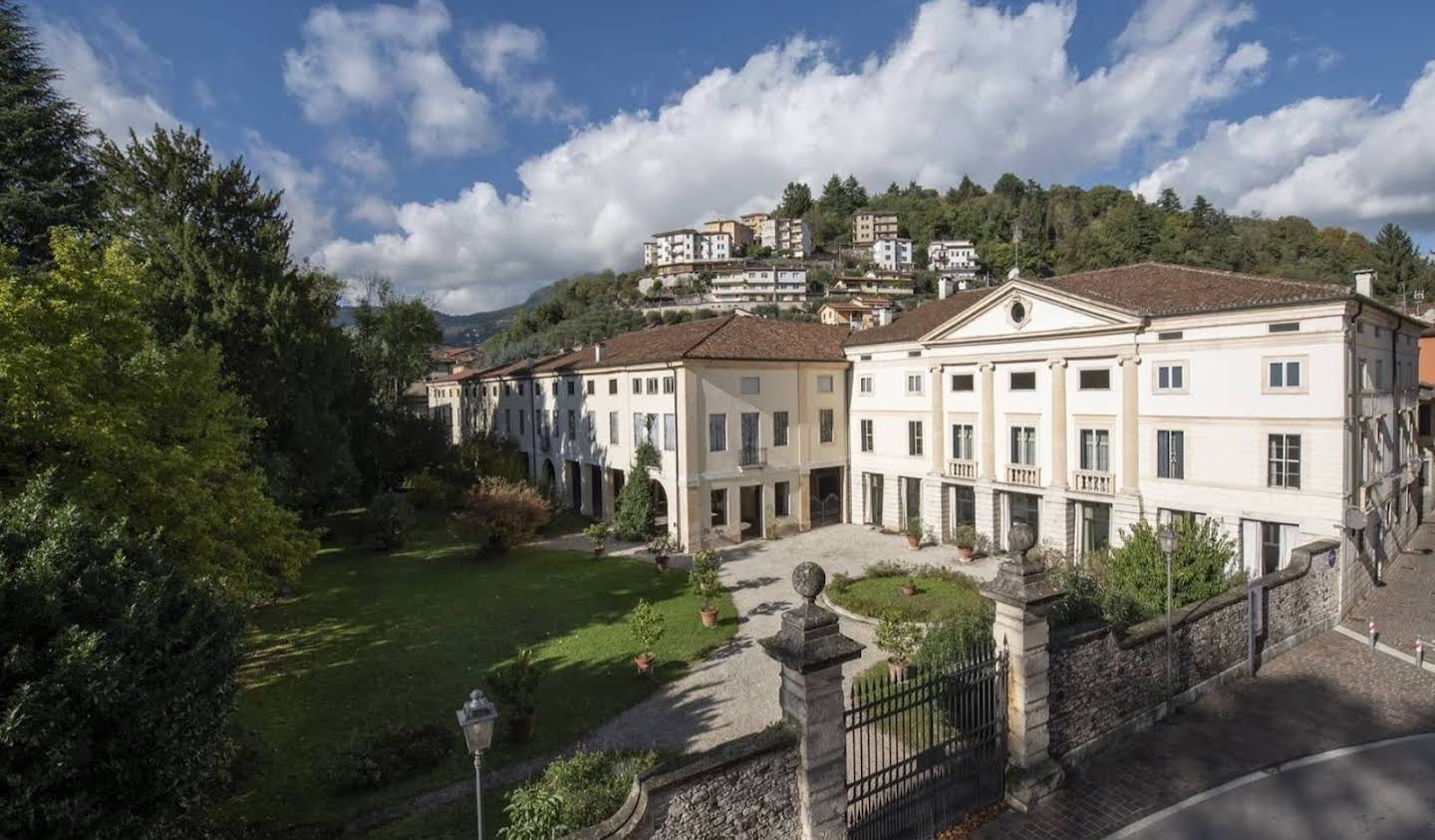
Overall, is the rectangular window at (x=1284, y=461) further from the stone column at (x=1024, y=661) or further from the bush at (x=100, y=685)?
the bush at (x=100, y=685)

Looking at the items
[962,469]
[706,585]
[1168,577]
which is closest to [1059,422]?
[962,469]

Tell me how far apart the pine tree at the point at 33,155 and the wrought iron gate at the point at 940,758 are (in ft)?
87.8

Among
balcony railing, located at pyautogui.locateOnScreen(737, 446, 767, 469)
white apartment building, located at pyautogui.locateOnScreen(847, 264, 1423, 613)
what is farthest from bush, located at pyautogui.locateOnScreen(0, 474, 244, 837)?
white apartment building, located at pyautogui.locateOnScreen(847, 264, 1423, 613)

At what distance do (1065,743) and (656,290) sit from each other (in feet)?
394

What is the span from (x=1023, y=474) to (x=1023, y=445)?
3.70 ft

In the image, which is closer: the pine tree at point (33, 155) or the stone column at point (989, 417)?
the pine tree at point (33, 155)

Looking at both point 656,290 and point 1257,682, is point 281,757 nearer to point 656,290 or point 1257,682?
point 1257,682

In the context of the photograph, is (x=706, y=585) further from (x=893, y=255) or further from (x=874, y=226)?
(x=874, y=226)

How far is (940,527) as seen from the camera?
29078mm

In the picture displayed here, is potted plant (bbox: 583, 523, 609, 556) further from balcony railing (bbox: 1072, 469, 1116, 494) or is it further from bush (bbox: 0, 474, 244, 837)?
bush (bbox: 0, 474, 244, 837)

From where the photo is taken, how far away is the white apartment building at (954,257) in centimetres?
13488

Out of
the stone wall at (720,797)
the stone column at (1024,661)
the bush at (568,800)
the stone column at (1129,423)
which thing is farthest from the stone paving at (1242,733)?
the stone column at (1129,423)

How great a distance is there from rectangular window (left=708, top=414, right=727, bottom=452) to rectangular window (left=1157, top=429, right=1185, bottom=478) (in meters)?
→ 15.8

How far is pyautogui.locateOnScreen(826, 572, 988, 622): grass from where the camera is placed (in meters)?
19.7
